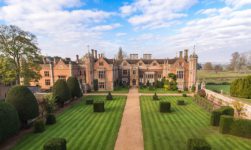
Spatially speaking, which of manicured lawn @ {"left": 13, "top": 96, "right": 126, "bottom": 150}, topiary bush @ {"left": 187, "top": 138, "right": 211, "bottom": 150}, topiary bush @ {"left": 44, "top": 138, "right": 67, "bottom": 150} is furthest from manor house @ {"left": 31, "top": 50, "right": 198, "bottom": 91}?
topiary bush @ {"left": 187, "top": 138, "right": 211, "bottom": 150}

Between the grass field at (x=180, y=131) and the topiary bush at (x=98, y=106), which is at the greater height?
the topiary bush at (x=98, y=106)

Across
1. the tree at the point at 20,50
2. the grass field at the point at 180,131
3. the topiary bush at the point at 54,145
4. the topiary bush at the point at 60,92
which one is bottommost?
the grass field at the point at 180,131

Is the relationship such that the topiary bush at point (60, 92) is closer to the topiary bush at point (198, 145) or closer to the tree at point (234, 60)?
the topiary bush at point (198, 145)

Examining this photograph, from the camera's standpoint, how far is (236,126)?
52.0 ft

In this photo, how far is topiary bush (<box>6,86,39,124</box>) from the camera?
56.4 ft

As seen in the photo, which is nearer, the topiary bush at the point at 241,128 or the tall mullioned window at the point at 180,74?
the topiary bush at the point at 241,128

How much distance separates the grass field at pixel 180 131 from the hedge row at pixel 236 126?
21.6 inches

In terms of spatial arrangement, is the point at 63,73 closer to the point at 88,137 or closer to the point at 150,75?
the point at 150,75

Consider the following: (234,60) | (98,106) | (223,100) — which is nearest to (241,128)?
(223,100)

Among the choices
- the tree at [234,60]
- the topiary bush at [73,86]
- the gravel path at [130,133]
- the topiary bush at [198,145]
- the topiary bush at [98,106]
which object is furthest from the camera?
the tree at [234,60]

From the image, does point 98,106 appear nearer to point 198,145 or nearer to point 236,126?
point 198,145

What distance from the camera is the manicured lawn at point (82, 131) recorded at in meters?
14.1

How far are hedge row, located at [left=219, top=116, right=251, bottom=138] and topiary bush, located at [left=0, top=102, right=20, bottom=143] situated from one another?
63.5ft

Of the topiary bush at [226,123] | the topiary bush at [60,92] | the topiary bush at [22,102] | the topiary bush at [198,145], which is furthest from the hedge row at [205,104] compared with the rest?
the topiary bush at [22,102]
